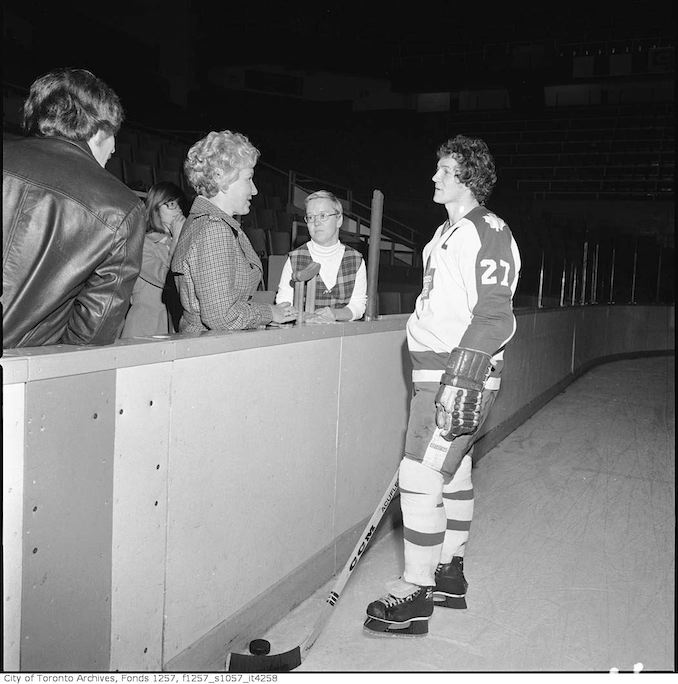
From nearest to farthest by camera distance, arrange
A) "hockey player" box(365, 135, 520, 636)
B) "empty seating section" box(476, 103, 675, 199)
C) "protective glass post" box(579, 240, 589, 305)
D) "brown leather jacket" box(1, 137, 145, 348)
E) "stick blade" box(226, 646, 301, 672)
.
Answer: "brown leather jacket" box(1, 137, 145, 348) < "stick blade" box(226, 646, 301, 672) < "hockey player" box(365, 135, 520, 636) < "protective glass post" box(579, 240, 589, 305) < "empty seating section" box(476, 103, 675, 199)

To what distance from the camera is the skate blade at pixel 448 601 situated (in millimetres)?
2230

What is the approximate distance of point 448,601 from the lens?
224 centimetres

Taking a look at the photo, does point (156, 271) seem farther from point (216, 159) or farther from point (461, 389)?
point (461, 389)

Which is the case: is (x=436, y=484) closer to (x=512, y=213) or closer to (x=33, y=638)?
(x=33, y=638)

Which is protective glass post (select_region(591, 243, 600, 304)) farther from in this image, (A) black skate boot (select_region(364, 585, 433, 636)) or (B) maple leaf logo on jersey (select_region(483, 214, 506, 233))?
(A) black skate boot (select_region(364, 585, 433, 636))

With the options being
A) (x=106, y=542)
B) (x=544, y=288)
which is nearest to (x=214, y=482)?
(x=106, y=542)

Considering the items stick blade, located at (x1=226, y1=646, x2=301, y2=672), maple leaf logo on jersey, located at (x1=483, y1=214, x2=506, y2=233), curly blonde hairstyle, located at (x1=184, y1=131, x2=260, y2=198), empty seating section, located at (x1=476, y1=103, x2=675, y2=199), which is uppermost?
empty seating section, located at (x1=476, y1=103, x2=675, y2=199)

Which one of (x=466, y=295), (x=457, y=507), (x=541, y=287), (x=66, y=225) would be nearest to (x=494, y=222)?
(x=466, y=295)

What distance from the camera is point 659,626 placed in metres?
2.13

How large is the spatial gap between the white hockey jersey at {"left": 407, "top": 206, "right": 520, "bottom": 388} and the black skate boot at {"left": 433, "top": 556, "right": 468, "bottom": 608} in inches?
22.5

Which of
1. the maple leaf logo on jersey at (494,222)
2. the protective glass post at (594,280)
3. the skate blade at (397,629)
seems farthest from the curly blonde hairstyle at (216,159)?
the protective glass post at (594,280)

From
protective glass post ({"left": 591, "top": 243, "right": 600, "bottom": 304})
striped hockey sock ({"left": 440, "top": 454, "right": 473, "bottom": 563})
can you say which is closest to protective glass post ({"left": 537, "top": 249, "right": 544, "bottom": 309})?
protective glass post ({"left": 591, "top": 243, "right": 600, "bottom": 304})

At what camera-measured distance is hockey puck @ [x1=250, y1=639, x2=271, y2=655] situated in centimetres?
185

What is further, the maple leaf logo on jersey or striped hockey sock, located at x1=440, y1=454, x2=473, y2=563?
striped hockey sock, located at x1=440, y1=454, x2=473, y2=563
